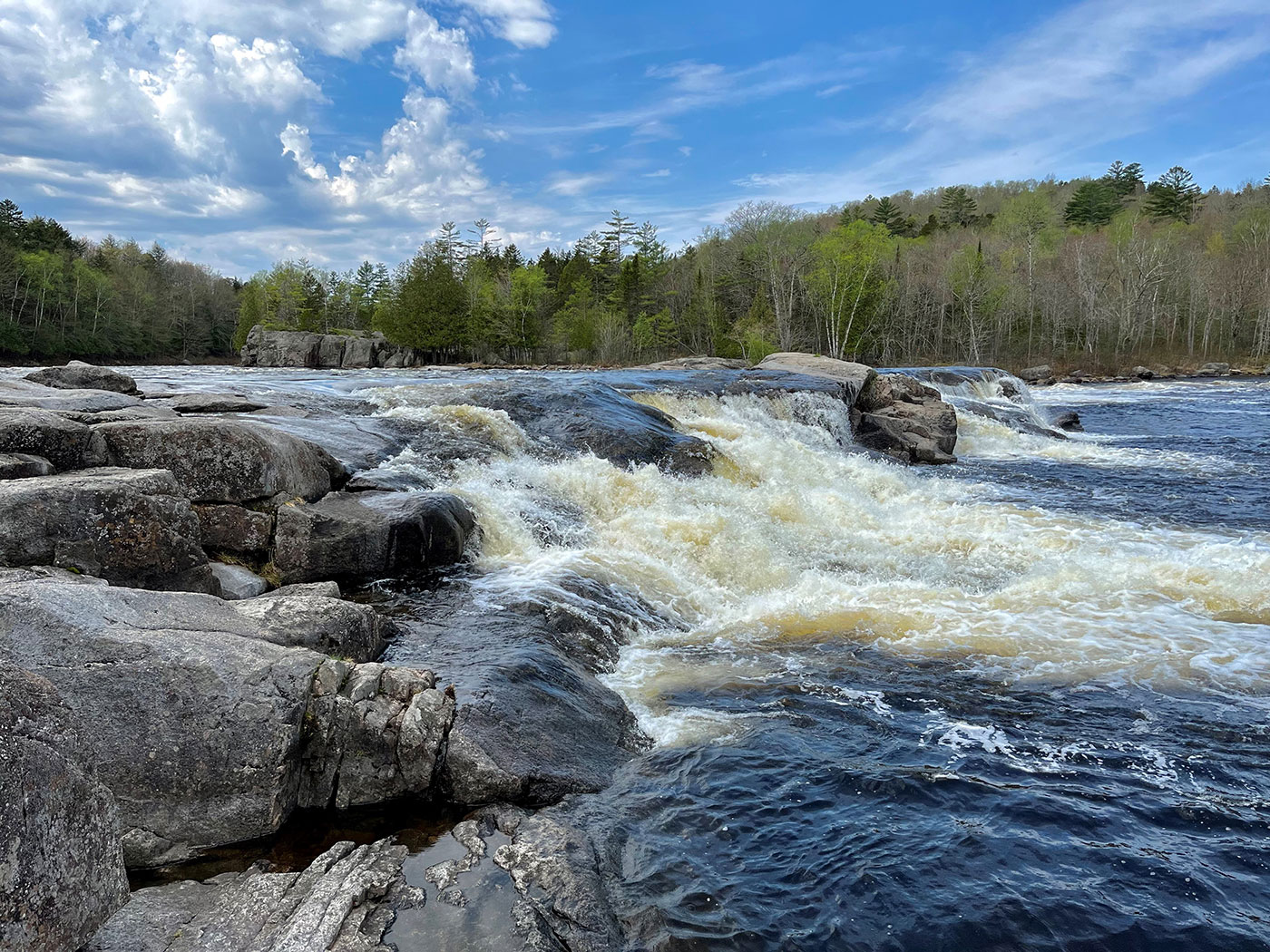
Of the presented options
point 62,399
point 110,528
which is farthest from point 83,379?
point 110,528

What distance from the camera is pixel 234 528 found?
7098 millimetres

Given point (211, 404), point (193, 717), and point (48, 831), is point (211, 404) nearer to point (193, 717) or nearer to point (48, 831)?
point (193, 717)

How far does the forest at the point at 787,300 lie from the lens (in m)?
51.3

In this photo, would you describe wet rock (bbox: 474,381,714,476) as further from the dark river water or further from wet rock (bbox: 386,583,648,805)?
wet rock (bbox: 386,583,648,805)

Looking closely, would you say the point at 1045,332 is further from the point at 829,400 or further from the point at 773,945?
the point at 773,945

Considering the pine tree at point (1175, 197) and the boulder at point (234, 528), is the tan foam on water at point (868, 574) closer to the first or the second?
the boulder at point (234, 528)

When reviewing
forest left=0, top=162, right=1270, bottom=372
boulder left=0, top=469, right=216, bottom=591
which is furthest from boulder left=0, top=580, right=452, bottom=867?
forest left=0, top=162, right=1270, bottom=372

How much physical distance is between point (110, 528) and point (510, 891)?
13.8ft

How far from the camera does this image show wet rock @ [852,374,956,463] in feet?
59.1

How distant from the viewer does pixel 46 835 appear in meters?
2.26

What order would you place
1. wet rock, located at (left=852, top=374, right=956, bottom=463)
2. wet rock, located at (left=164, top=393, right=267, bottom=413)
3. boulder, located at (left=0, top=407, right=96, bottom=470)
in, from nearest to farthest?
boulder, located at (left=0, top=407, right=96, bottom=470) < wet rock, located at (left=164, top=393, right=267, bottom=413) < wet rock, located at (left=852, top=374, right=956, bottom=463)

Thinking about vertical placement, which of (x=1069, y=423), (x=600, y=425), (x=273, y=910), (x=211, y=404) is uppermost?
(x=211, y=404)

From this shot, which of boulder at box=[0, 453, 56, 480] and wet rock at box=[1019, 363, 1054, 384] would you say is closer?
boulder at box=[0, 453, 56, 480]

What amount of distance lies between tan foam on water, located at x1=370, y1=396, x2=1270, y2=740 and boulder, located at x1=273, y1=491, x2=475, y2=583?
63 centimetres
